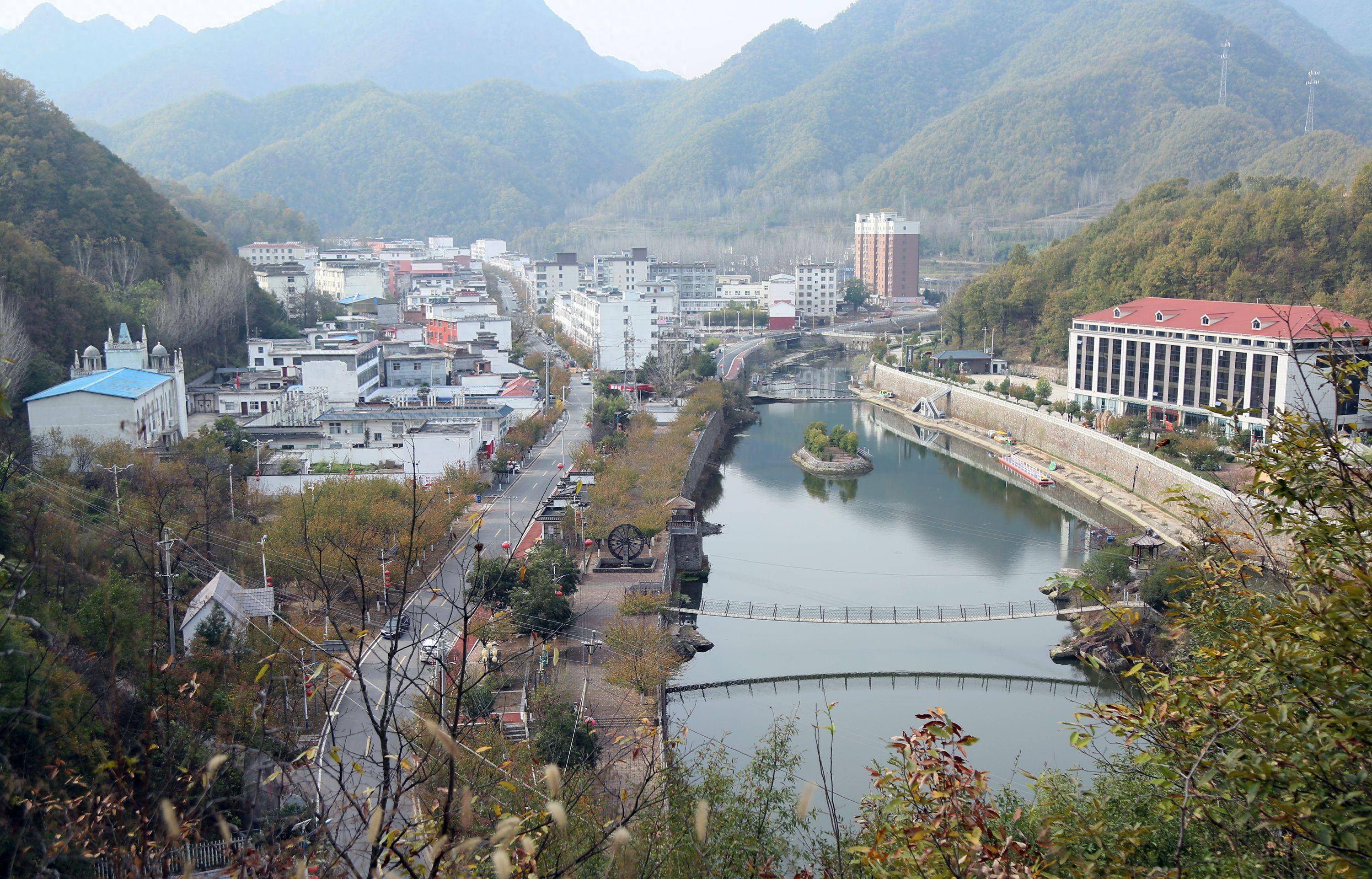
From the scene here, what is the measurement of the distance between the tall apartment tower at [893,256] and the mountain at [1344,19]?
51423 millimetres

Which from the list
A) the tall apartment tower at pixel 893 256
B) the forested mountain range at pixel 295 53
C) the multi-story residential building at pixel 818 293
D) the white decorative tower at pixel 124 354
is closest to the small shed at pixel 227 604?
the white decorative tower at pixel 124 354

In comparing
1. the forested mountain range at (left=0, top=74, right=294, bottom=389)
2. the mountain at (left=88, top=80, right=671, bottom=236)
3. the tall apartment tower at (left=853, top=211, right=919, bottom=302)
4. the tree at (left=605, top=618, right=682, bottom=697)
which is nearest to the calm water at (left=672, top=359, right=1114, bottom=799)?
the tree at (left=605, top=618, right=682, bottom=697)

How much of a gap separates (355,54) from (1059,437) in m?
67.5

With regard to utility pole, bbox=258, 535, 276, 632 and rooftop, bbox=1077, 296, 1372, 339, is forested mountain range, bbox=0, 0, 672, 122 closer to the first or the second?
rooftop, bbox=1077, 296, 1372, 339

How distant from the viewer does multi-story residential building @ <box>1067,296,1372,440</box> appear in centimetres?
1022

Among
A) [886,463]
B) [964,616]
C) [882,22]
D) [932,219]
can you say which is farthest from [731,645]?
[882,22]

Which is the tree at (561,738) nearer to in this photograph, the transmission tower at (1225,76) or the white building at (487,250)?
the white building at (487,250)

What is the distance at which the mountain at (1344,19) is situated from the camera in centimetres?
6456

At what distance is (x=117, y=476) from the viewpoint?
6.81 metres

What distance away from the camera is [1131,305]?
12789 millimetres

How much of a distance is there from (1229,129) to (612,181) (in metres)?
27.9

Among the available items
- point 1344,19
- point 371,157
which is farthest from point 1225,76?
point 1344,19

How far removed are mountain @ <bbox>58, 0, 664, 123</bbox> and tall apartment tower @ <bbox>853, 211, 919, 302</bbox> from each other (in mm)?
36657

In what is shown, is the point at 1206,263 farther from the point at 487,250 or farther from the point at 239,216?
the point at 487,250
